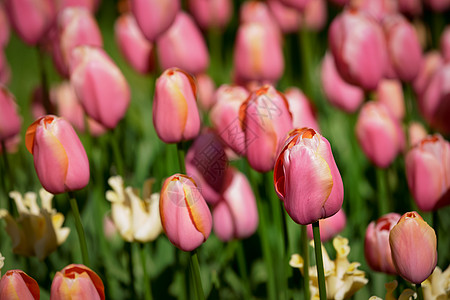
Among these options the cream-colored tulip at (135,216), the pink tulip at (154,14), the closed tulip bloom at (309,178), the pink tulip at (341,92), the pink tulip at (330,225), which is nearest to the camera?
the closed tulip bloom at (309,178)

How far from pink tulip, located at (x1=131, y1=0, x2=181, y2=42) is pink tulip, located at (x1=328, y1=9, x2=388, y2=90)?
39 centimetres

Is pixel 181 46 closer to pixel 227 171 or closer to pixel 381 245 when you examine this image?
pixel 227 171

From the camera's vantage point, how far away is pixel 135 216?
1020mm

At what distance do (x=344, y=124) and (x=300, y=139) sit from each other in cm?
123

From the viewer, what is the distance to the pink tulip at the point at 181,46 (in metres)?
1.57

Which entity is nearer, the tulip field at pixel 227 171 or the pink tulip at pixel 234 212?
the tulip field at pixel 227 171

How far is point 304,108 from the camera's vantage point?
136cm

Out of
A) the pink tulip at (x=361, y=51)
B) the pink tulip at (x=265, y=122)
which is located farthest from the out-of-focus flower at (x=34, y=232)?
the pink tulip at (x=361, y=51)

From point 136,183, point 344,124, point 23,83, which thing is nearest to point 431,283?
point 136,183

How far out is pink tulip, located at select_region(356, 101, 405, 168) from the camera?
47.7 inches

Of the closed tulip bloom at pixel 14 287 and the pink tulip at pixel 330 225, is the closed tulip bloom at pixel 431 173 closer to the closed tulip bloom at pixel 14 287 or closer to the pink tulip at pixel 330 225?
the pink tulip at pixel 330 225

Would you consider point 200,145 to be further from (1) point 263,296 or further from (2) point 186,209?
(1) point 263,296

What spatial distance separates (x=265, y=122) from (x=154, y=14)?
0.46 m

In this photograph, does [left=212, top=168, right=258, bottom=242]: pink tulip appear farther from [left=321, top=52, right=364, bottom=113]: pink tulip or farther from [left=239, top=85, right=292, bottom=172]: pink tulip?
[left=321, top=52, right=364, bottom=113]: pink tulip
